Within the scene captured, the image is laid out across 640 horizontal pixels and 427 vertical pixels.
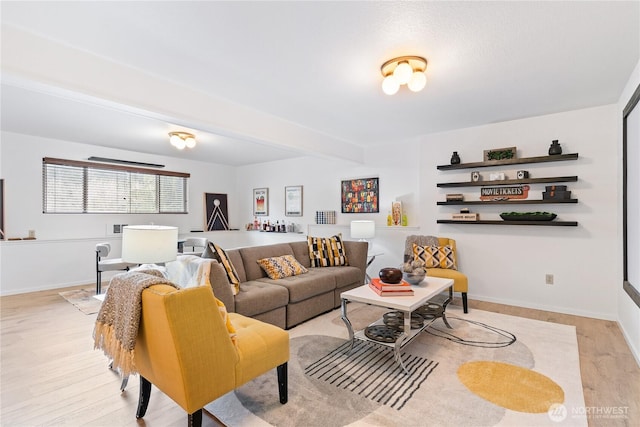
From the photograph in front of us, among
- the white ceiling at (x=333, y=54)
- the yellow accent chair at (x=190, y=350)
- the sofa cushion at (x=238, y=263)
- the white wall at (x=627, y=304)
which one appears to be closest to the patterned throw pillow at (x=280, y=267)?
the sofa cushion at (x=238, y=263)

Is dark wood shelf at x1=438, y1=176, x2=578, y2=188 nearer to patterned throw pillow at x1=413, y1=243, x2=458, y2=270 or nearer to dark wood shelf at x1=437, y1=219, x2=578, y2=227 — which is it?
dark wood shelf at x1=437, y1=219, x2=578, y2=227

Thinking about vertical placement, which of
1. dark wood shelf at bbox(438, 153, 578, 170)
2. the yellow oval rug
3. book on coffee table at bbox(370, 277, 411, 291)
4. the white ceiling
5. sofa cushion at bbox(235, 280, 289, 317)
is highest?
the white ceiling

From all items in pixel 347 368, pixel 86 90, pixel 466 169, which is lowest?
pixel 347 368

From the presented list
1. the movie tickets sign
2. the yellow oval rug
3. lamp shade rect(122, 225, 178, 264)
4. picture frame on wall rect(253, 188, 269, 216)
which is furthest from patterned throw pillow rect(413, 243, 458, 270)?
picture frame on wall rect(253, 188, 269, 216)

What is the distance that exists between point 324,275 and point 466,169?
2.59m

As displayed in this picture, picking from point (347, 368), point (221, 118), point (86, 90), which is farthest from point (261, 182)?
point (347, 368)

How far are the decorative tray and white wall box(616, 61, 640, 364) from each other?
0.64 metres

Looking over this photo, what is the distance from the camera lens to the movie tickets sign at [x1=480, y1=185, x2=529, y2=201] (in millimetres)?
4145

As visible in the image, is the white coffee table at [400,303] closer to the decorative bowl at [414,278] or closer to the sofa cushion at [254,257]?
the decorative bowl at [414,278]

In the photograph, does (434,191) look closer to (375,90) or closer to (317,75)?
(375,90)

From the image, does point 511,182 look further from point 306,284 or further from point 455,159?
point 306,284

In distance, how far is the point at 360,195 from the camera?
5766 millimetres

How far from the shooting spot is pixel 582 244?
379cm

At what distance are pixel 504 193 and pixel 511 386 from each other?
9.07 feet
